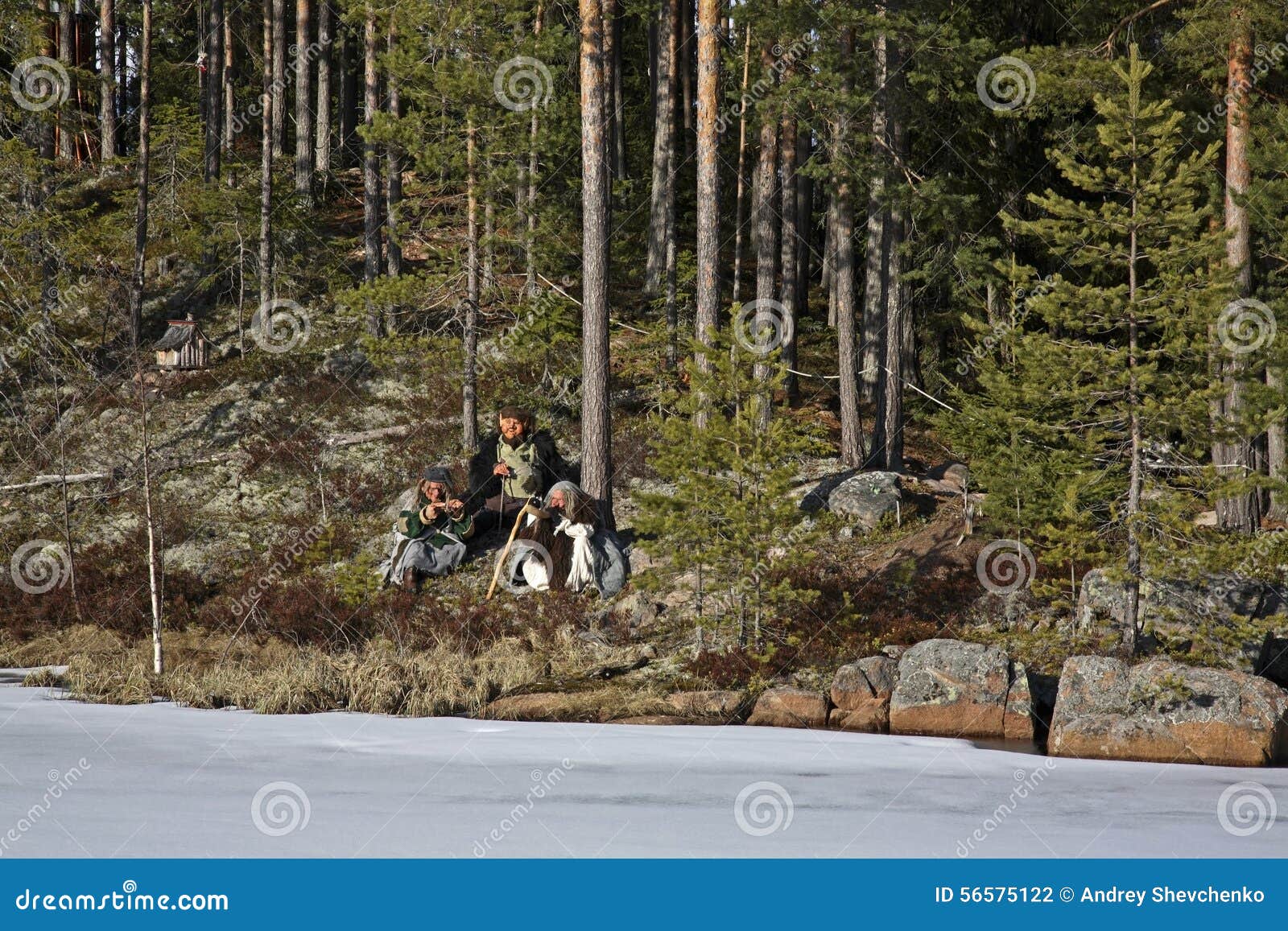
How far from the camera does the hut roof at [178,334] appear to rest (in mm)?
26828

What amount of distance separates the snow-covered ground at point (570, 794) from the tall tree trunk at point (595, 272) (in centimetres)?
722

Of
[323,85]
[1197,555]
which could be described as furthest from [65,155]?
[1197,555]

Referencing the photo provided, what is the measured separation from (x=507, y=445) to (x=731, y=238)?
1869cm

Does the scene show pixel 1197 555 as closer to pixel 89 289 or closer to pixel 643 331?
pixel 643 331

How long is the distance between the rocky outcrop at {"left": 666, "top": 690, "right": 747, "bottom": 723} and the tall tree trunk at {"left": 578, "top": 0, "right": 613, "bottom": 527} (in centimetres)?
550

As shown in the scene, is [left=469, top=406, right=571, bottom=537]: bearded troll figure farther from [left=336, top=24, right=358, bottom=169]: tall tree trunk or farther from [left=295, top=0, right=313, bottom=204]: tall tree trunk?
[left=336, top=24, right=358, bottom=169]: tall tree trunk

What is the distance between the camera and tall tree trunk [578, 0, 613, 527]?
17859 millimetres

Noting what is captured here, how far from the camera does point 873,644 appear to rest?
533 inches

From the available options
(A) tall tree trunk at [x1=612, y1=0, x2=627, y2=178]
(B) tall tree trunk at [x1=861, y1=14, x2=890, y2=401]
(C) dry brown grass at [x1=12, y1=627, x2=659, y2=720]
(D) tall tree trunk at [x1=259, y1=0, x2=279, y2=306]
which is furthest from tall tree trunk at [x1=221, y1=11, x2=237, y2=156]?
(C) dry brown grass at [x1=12, y1=627, x2=659, y2=720]

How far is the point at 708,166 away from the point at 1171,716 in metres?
11.6

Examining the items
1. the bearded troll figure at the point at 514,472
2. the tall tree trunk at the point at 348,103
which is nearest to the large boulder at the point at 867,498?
the bearded troll figure at the point at 514,472

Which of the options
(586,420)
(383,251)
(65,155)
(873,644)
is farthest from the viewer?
(65,155)

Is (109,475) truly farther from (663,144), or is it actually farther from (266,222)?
(663,144)

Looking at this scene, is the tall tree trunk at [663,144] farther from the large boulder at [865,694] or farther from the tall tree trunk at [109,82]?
the large boulder at [865,694]
